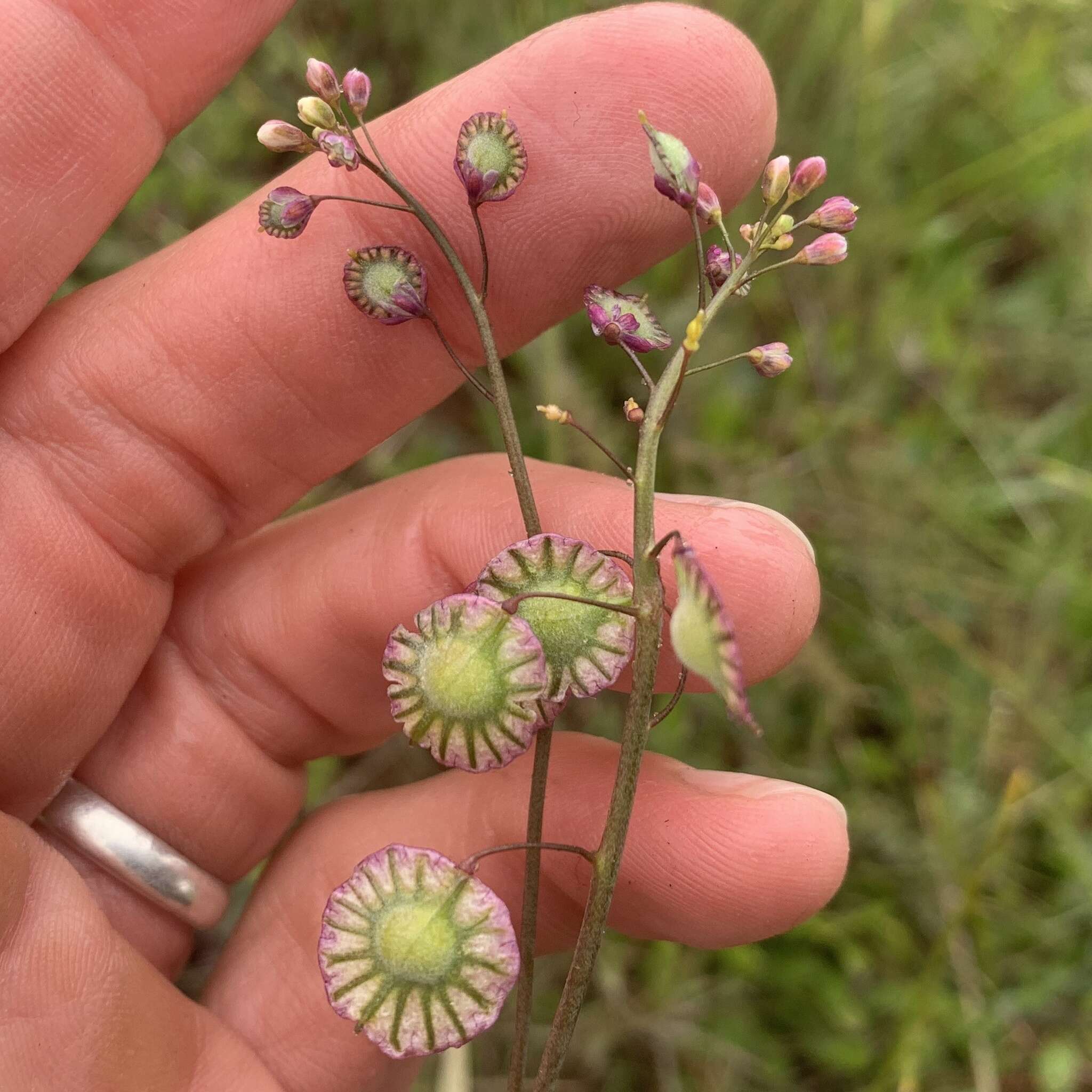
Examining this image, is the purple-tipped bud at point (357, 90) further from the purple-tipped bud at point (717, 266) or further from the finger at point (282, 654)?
the finger at point (282, 654)

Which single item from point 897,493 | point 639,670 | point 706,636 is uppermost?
point 706,636

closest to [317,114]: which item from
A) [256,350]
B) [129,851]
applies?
[256,350]

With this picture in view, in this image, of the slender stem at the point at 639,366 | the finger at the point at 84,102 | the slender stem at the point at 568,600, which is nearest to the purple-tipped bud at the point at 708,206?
the slender stem at the point at 639,366

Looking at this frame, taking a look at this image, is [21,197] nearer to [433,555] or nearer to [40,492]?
[40,492]

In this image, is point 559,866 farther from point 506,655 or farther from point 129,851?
point 129,851

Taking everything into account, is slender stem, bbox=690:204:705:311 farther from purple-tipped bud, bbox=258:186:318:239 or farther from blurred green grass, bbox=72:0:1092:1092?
blurred green grass, bbox=72:0:1092:1092

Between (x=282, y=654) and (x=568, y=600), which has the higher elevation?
(x=568, y=600)

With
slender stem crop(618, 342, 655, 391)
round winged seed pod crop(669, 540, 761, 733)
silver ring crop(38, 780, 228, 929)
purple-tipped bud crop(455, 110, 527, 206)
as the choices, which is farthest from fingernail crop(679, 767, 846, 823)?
silver ring crop(38, 780, 228, 929)

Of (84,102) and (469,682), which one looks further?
(84,102)

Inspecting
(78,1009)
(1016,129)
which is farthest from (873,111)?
(78,1009)
